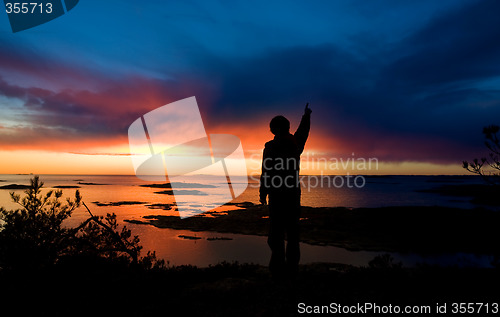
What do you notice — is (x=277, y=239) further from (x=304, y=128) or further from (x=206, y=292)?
(x=304, y=128)

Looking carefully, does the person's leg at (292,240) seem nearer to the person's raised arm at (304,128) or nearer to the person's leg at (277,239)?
the person's leg at (277,239)

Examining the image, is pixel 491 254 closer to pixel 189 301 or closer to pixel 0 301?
pixel 189 301

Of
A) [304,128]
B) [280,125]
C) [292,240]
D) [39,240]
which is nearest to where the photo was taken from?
[292,240]

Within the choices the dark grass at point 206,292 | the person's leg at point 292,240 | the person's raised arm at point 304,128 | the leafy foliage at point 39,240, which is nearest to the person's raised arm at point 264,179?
the person's leg at point 292,240

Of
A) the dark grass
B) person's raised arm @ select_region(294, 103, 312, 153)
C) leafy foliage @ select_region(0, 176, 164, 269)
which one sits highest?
person's raised arm @ select_region(294, 103, 312, 153)

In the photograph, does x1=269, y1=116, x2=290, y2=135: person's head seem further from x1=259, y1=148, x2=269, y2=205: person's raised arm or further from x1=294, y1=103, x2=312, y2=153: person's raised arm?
x1=259, y1=148, x2=269, y2=205: person's raised arm

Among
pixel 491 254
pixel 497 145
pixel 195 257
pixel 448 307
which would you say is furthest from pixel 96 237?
pixel 491 254

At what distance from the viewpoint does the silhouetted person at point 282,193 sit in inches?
245

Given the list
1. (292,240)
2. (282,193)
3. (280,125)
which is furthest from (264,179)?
(292,240)

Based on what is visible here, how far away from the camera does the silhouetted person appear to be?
Answer: 6227 millimetres

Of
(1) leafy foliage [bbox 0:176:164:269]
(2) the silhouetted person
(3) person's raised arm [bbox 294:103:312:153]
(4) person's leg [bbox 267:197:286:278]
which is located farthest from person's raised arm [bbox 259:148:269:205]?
(1) leafy foliage [bbox 0:176:164:269]

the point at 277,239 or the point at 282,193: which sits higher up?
the point at 282,193

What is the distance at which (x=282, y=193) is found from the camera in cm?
626

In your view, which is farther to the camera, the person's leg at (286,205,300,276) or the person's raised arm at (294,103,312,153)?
the person's raised arm at (294,103,312,153)
